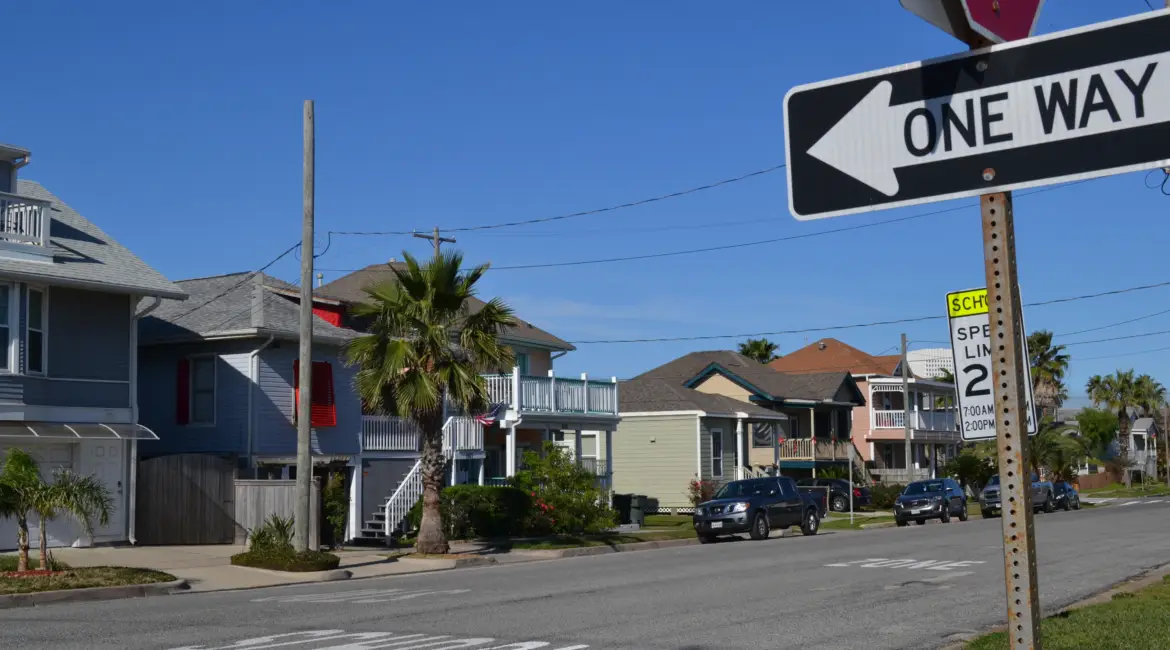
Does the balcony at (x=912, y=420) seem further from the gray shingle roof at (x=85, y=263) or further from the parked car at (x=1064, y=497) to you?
the gray shingle roof at (x=85, y=263)

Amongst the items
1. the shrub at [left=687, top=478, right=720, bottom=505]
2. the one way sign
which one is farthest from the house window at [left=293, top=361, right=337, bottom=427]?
the one way sign

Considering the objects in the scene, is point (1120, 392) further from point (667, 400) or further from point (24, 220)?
point (24, 220)

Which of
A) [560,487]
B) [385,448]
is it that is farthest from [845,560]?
[385,448]

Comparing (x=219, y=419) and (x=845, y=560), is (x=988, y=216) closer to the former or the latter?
(x=845, y=560)

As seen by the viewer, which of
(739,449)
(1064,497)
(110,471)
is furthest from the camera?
(1064,497)

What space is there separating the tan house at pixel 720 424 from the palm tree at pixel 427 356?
80.6 feet

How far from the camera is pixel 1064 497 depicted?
53.3 m

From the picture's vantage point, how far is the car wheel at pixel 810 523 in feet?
115

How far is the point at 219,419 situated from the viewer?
30.3 metres

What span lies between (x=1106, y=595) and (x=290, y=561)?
1368 cm

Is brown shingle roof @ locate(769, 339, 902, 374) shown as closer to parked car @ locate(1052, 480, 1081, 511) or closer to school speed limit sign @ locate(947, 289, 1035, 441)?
parked car @ locate(1052, 480, 1081, 511)

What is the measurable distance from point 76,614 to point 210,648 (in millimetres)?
4715

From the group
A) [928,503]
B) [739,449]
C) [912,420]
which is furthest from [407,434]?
[912,420]

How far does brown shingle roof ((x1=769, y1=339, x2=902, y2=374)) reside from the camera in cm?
7238
